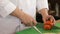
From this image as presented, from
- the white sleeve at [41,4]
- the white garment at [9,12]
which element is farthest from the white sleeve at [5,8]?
the white sleeve at [41,4]

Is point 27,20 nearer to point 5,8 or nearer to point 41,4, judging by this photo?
point 5,8

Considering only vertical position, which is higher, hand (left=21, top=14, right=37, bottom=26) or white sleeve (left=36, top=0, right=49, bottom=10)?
white sleeve (left=36, top=0, right=49, bottom=10)

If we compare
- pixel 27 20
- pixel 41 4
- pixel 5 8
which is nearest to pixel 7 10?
pixel 5 8

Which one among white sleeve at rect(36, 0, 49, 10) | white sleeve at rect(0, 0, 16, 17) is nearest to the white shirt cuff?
white sleeve at rect(0, 0, 16, 17)

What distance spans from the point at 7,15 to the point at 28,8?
222mm

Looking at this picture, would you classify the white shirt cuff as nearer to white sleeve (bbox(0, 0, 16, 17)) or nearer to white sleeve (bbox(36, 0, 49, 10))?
white sleeve (bbox(0, 0, 16, 17))

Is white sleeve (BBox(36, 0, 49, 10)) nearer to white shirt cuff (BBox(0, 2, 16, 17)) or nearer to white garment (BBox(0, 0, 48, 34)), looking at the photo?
white garment (BBox(0, 0, 48, 34))

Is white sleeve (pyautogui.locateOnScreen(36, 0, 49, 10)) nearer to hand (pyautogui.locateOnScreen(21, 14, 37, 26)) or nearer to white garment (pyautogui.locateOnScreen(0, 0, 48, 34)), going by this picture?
white garment (pyautogui.locateOnScreen(0, 0, 48, 34))

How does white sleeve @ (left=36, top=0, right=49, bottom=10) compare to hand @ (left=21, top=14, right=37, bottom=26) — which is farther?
white sleeve @ (left=36, top=0, right=49, bottom=10)

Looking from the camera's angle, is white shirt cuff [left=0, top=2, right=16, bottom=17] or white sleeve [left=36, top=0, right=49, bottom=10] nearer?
white shirt cuff [left=0, top=2, right=16, bottom=17]

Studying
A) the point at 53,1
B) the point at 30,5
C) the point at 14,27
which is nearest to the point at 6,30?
the point at 14,27

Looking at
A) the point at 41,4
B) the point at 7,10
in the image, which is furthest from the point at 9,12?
the point at 41,4

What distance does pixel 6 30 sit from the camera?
3.38 feet

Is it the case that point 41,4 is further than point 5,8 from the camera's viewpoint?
Yes
